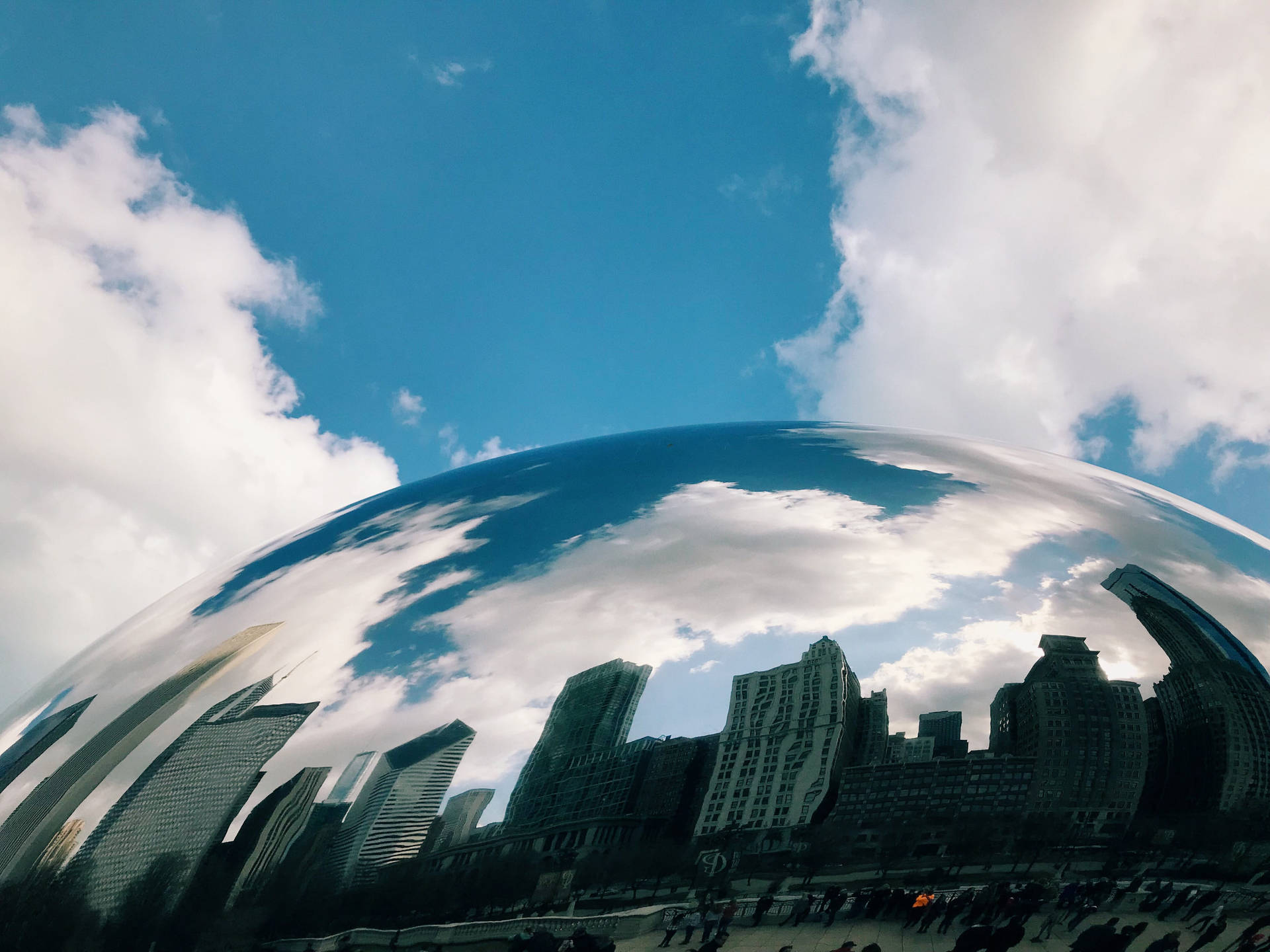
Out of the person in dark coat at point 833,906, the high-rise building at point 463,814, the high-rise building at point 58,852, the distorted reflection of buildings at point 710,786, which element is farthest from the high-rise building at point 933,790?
the high-rise building at point 58,852

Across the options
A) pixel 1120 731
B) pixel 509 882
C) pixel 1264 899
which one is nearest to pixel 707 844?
pixel 509 882

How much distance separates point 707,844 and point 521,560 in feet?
4.91

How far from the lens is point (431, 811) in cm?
262

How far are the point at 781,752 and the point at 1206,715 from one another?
1.77m

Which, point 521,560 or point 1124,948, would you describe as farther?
point 521,560

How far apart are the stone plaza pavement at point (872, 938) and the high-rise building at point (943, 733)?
0.56 m

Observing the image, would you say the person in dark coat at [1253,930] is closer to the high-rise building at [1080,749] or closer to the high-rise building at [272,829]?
the high-rise building at [1080,749]

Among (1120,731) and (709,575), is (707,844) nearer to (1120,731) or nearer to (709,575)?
(709,575)

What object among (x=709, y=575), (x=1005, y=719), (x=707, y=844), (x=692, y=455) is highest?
(x=692, y=455)

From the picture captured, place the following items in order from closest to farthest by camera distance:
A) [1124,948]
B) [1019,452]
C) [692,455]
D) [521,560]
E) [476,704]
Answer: [1124,948] → [476,704] → [521,560] → [692,455] → [1019,452]

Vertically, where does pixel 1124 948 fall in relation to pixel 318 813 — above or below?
above

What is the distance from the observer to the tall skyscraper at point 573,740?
2650mm

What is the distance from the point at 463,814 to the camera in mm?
2631

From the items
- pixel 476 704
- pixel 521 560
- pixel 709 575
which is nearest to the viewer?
pixel 476 704
